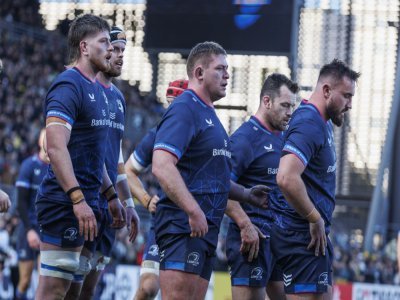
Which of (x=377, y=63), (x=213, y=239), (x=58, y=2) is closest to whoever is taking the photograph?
(x=213, y=239)

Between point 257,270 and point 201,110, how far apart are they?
89.4 inches

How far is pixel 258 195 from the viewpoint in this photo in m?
8.43

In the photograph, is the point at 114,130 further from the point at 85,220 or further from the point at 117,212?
the point at 85,220

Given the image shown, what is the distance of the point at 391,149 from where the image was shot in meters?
27.2

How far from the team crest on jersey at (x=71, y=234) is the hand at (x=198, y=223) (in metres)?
1.12

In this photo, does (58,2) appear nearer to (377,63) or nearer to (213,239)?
(377,63)

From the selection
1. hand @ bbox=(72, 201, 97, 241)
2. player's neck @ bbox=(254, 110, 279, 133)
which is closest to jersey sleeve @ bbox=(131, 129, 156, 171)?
player's neck @ bbox=(254, 110, 279, 133)

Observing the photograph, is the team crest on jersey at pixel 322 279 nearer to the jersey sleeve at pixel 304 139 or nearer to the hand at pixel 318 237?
the hand at pixel 318 237

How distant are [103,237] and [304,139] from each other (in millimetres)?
2189

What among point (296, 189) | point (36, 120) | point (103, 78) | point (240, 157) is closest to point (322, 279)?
point (296, 189)

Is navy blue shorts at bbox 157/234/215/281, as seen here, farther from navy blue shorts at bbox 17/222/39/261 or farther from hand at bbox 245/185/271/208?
navy blue shorts at bbox 17/222/39/261

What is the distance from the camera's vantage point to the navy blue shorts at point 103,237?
27.7 ft

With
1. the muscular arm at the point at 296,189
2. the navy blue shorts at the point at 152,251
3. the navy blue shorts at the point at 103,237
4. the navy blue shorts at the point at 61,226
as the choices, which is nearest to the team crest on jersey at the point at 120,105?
the navy blue shorts at the point at 103,237

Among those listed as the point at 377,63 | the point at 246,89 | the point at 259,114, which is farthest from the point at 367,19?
the point at 259,114
